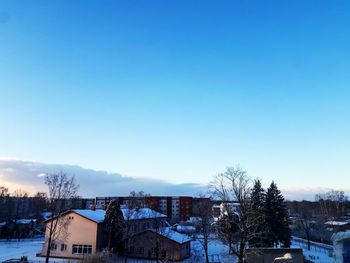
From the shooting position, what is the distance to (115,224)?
173ft

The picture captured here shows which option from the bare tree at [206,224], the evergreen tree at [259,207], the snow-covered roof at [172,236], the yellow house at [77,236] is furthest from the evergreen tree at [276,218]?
the yellow house at [77,236]

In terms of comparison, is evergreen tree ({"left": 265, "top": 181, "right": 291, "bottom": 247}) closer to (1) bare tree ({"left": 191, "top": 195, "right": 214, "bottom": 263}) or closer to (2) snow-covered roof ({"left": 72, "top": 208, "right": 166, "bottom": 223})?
(1) bare tree ({"left": 191, "top": 195, "right": 214, "bottom": 263})

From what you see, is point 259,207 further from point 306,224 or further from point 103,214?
point 306,224

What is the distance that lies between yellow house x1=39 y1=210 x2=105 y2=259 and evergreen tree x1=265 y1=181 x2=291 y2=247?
26203 millimetres

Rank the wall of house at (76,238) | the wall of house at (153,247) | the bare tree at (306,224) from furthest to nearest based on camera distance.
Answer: the bare tree at (306,224), the wall of house at (76,238), the wall of house at (153,247)

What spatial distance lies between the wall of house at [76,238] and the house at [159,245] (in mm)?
6033

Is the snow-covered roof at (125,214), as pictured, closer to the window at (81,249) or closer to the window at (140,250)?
the window at (81,249)

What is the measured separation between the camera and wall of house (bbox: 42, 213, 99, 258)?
5168 centimetres

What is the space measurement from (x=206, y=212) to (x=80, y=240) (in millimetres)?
20334

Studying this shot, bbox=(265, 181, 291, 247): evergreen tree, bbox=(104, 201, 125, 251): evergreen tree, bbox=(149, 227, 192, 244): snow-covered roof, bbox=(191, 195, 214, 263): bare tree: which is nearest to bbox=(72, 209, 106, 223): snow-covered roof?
bbox=(104, 201, 125, 251): evergreen tree

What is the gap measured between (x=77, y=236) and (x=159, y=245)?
13.0 metres

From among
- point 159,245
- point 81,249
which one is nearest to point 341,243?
point 159,245

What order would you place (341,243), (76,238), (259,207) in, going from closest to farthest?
(341,243) → (259,207) → (76,238)

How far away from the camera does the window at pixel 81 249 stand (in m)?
51.6
